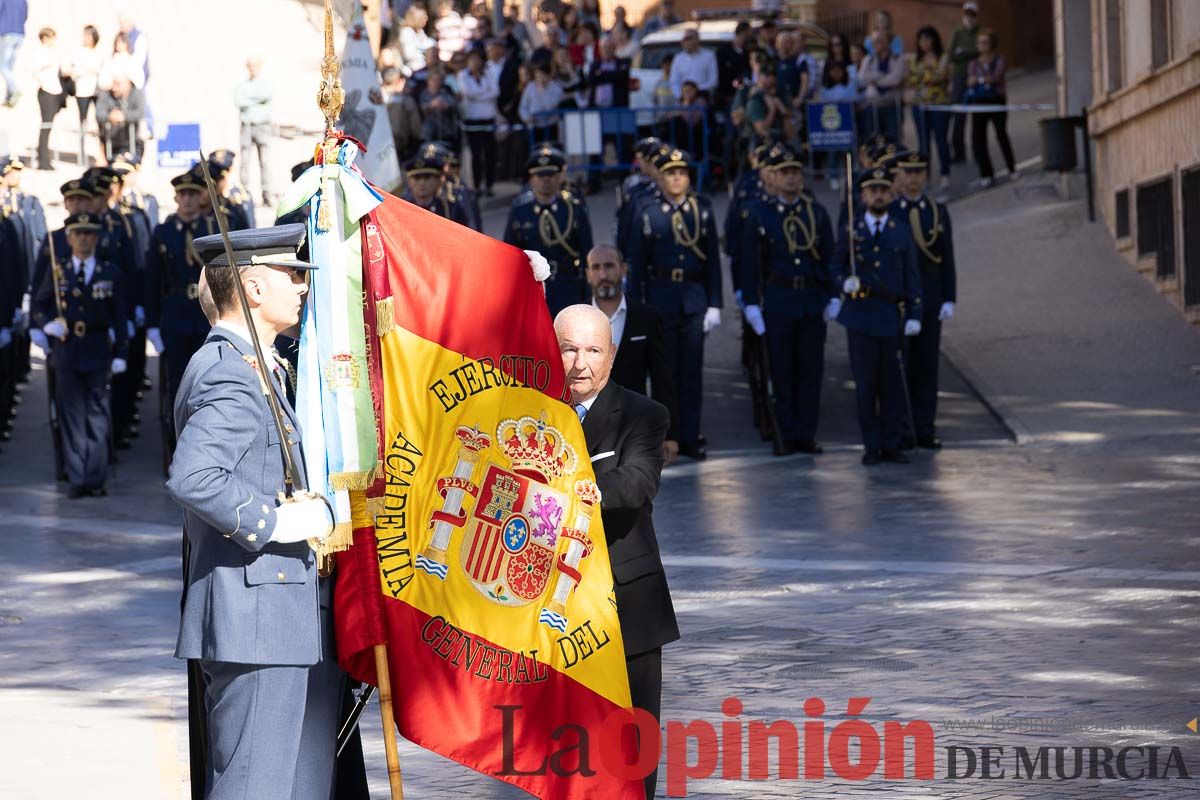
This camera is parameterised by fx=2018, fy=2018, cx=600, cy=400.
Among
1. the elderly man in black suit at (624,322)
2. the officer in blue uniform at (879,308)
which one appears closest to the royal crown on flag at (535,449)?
the elderly man in black suit at (624,322)

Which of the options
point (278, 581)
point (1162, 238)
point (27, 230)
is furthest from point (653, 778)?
point (1162, 238)

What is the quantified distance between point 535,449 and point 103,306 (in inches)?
371

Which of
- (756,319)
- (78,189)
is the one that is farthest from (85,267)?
(756,319)

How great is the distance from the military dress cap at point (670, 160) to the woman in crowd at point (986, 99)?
1020cm

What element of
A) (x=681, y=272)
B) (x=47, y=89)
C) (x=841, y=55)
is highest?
(x=47, y=89)

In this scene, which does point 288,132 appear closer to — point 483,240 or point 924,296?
point 924,296

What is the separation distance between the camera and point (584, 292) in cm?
1584

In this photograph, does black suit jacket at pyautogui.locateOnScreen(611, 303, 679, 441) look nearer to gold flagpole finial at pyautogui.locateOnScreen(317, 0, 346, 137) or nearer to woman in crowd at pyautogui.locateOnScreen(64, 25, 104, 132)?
gold flagpole finial at pyautogui.locateOnScreen(317, 0, 346, 137)

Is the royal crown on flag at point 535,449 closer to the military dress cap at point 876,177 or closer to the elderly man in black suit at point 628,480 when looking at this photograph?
the elderly man in black suit at point 628,480

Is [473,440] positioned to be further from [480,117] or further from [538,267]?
[480,117]

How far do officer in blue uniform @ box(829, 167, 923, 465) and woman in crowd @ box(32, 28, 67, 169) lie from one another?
14952mm

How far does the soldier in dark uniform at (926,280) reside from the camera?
1500cm

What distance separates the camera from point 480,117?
1086 inches

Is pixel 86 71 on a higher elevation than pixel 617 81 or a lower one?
higher
